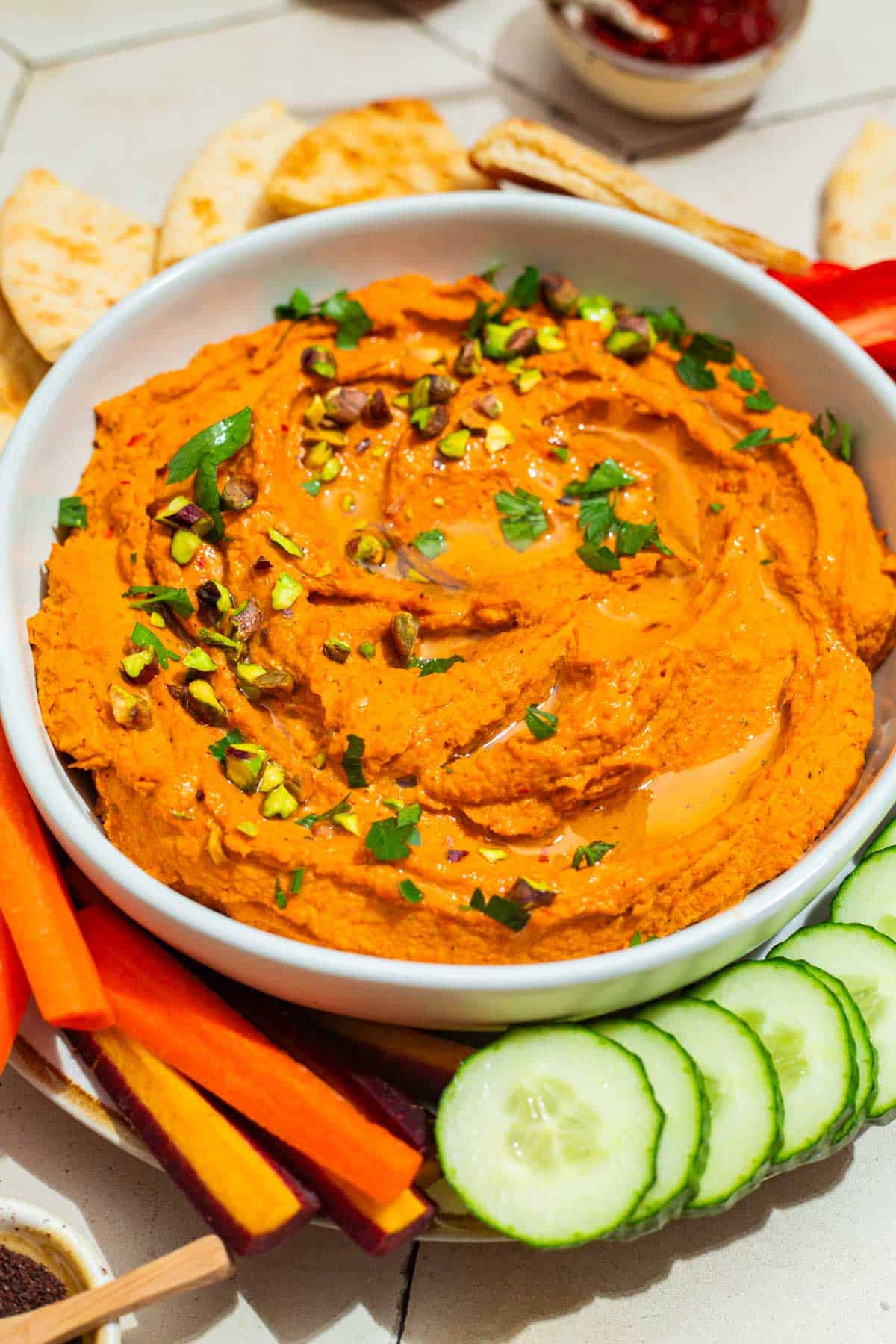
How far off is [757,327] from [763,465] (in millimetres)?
575

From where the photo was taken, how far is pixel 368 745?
3.16 meters

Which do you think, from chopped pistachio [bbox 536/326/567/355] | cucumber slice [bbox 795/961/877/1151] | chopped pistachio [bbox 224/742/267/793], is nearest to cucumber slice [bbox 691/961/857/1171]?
cucumber slice [bbox 795/961/877/1151]

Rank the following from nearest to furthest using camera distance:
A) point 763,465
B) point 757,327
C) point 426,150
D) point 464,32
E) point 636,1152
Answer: point 636,1152
point 763,465
point 757,327
point 426,150
point 464,32

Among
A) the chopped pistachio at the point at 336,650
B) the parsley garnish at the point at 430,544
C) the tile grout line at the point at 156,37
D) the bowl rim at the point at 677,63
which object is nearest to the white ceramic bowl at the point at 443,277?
the chopped pistachio at the point at 336,650

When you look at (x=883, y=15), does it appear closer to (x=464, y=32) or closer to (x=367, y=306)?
(x=464, y=32)

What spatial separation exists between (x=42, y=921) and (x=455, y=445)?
1764mm

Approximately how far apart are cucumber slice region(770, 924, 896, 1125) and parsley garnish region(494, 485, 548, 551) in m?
1.34

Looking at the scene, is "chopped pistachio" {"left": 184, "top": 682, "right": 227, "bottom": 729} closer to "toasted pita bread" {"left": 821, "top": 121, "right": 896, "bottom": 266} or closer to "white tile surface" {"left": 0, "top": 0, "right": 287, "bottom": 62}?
"toasted pita bread" {"left": 821, "top": 121, "right": 896, "bottom": 266}

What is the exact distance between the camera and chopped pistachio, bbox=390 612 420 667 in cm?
336

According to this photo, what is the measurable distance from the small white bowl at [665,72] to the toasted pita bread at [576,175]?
0.98 m

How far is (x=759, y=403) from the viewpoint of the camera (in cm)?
383

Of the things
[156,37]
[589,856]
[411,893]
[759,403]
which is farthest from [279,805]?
[156,37]

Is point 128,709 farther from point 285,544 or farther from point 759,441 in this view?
point 759,441

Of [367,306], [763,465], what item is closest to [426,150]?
[367,306]
